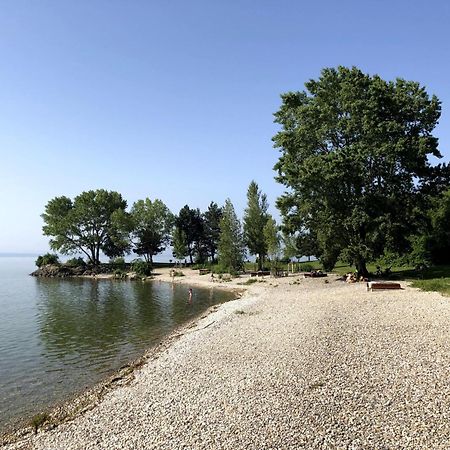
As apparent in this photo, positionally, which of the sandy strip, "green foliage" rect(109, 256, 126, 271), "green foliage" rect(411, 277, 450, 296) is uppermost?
"green foliage" rect(109, 256, 126, 271)

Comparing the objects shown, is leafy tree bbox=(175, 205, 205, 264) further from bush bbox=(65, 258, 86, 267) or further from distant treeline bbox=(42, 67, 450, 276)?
distant treeline bbox=(42, 67, 450, 276)

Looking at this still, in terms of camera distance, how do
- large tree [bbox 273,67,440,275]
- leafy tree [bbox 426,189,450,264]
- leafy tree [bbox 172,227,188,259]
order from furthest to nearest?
leafy tree [bbox 172,227,188,259] < leafy tree [bbox 426,189,450,264] < large tree [bbox 273,67,440,275]

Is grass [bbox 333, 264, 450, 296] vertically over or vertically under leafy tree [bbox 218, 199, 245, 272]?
under

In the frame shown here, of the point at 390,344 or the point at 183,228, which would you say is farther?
the point at 183,228

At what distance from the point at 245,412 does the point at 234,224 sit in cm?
5649

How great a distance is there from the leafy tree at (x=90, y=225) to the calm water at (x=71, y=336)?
139 ft

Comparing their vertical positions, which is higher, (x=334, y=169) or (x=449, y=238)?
(x=334, y=169)

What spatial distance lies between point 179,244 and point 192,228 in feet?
36.1

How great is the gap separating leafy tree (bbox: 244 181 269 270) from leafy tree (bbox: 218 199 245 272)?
236 centimetres

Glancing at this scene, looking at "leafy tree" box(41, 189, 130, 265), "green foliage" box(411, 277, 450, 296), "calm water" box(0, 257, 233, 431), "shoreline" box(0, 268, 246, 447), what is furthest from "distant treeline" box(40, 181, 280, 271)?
"shoreline" box(0, 268, 246, 447)

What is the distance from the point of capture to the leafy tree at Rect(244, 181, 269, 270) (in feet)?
229

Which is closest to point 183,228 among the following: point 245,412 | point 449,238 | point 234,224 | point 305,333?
point 234,224

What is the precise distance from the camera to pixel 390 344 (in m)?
17.0

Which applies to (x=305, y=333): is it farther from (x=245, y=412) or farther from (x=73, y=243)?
(x=73, y=243)
